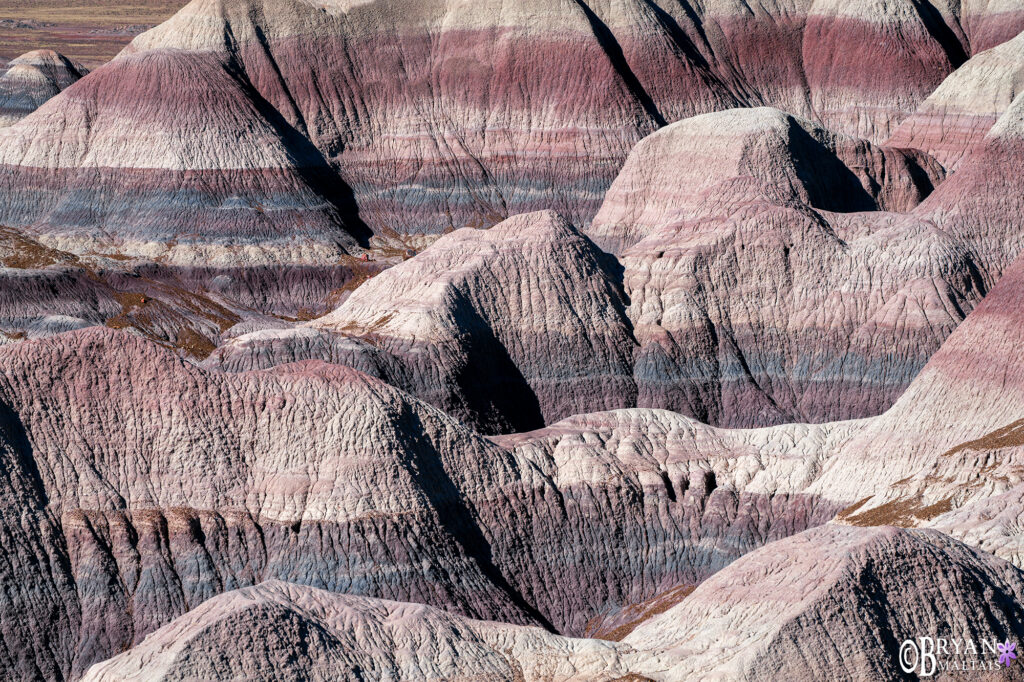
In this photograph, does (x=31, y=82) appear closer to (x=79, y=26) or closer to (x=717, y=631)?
(x=717, y=631)

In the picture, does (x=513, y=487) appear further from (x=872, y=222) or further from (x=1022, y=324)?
(x=872, y=222)

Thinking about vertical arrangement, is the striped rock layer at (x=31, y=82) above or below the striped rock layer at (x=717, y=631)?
below

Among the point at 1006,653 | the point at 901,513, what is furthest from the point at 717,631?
the point at 901,513

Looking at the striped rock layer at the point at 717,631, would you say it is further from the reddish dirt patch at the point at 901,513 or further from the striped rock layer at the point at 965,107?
the striped rock layer at the point at 965,107

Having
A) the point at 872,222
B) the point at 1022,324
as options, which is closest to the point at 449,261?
the point at 872,222

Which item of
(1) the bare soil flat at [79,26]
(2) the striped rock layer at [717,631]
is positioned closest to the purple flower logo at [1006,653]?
(2) the striped rock layer at [717,631]

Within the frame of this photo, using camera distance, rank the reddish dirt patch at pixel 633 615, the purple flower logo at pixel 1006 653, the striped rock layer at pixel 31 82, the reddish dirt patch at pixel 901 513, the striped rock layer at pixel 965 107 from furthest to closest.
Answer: the striped rock layer at pixel 31 82 → the striped rock layer at pixel 965 107 → the reddish dirt patch at pixel 633 615 → the reddish dirt patch at pixel 901 513 → the purple flower logo at pixel 1006 653

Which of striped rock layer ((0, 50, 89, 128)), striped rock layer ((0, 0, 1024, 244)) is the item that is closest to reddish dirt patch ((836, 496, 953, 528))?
striped rock layer ((0, 0, 1024, 244))
